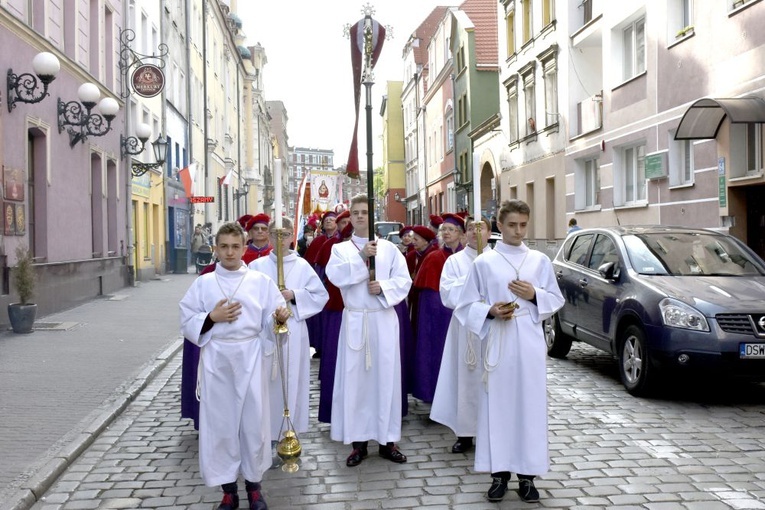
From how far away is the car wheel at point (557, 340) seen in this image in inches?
412

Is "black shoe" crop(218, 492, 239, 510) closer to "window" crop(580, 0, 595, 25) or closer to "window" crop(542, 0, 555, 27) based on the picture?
"window" crop(580, 0, 595, 25)

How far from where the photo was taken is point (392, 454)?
5.83 metres

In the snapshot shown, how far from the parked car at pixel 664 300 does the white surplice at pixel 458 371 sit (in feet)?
7.21

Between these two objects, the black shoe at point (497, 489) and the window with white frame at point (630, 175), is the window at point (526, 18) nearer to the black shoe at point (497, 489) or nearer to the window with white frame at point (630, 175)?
the window with white frame at point (630, 175)

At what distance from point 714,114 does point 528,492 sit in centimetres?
1124

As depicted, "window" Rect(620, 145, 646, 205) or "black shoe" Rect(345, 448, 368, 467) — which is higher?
"window" Rect(620, 145, 646, 205)

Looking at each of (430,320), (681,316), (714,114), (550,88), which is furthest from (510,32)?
(430,320)

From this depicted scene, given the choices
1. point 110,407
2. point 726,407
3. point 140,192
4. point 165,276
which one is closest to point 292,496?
point 110,407

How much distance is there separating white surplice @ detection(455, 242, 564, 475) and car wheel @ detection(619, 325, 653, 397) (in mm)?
3001

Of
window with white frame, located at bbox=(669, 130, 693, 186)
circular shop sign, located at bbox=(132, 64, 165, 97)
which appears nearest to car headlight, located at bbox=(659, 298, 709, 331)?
window with white frame, located at bbox=(669, 130, 693, 186)

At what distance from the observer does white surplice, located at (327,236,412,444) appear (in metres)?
5.79

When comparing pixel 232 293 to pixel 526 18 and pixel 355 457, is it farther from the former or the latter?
pixel 526 18

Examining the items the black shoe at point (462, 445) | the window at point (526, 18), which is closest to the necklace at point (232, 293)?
the black shoe at point (462, 445)

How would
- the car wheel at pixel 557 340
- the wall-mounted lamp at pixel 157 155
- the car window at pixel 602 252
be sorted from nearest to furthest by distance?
the car window at pixel 602 252 → the car wheel at pixel 557 340 → the wall-mounted lamp at pixel 157 155
